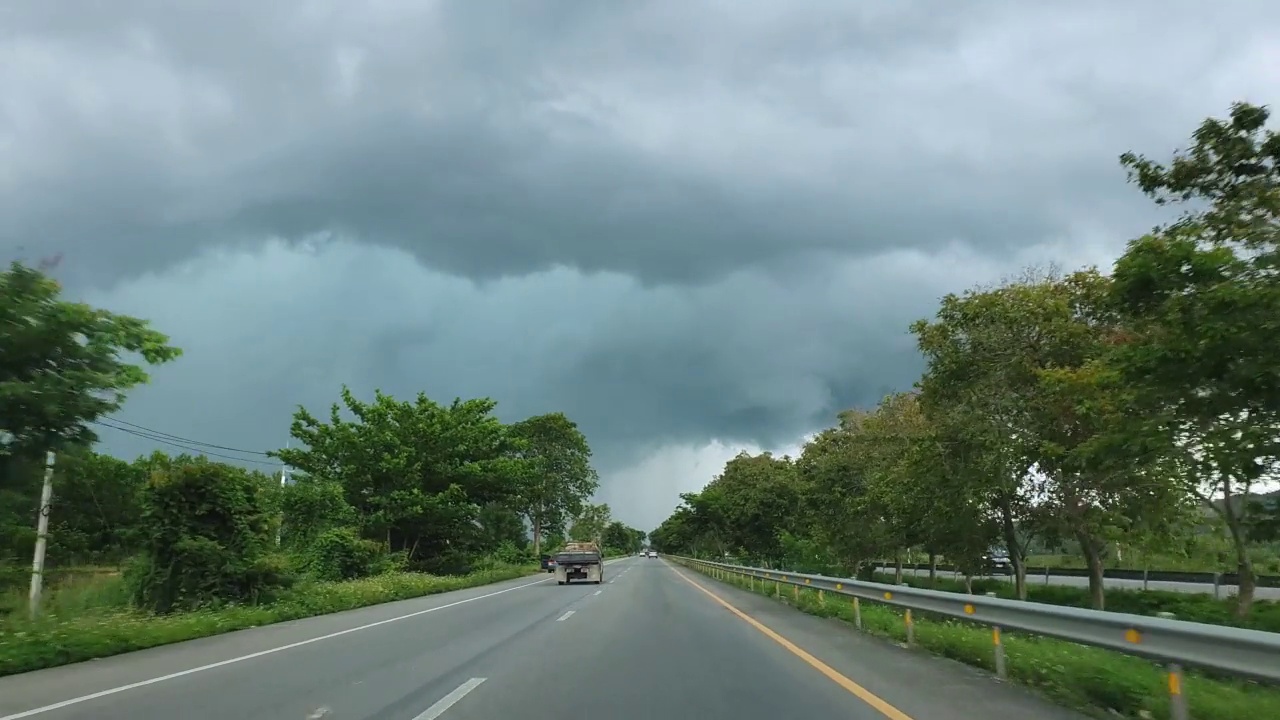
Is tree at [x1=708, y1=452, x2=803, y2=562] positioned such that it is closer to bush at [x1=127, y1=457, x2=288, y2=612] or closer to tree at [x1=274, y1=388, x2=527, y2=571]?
tree at [x1=274, y1=388, x2=527, y2=571]

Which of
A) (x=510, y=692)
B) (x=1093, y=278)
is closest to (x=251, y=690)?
(x=510, y=692)

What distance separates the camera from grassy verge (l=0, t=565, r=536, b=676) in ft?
42.9

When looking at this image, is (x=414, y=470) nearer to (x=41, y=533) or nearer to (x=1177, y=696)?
(x=41, y=533)

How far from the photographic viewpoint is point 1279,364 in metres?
12.9

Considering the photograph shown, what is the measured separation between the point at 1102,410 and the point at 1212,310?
23.6ft

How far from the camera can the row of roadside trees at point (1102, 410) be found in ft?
46.1

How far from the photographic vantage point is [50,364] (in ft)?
43.8

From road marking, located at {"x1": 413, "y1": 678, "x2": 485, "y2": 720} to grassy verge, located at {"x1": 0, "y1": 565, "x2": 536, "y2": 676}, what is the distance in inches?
255

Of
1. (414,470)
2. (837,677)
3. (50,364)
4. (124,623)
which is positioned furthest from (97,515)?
(837,677)

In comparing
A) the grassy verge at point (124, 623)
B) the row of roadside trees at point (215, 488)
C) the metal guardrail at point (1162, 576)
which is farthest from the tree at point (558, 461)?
the grassy verge at point (124, 623)

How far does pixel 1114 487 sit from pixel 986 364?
4.33 metres

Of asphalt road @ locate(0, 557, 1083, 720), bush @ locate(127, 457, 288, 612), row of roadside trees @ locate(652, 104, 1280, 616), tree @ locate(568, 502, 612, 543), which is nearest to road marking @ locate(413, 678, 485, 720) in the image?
asphalt road @ locate(0, 557, 1083, 720)

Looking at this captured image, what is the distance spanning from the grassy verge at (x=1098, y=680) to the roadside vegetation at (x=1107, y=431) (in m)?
0.04

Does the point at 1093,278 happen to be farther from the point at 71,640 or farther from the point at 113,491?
the point at 113,491
